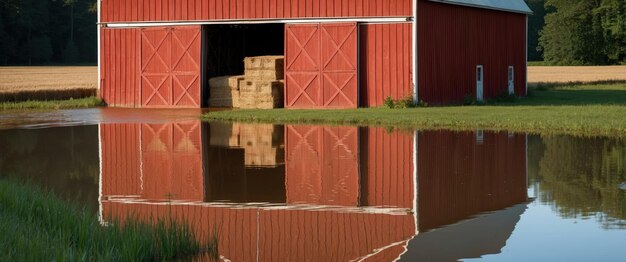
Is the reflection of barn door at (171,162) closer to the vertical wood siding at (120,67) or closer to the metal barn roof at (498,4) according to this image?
the vertical wood siding at (120,67)

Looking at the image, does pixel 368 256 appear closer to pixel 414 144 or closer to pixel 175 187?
pixel 175 187

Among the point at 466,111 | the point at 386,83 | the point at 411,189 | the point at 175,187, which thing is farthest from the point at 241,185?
the point at 386,83

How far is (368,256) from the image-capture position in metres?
11.0

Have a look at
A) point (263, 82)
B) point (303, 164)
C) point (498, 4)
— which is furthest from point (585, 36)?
point (303, 164)

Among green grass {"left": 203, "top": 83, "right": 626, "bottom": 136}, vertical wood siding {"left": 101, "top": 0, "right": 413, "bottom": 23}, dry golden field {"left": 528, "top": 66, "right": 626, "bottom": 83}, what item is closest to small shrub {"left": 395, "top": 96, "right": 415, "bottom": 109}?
green grass {"left": 203, "top": 83, "right": 626, "bottom": 136}

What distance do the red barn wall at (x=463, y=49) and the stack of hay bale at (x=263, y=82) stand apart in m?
5.44

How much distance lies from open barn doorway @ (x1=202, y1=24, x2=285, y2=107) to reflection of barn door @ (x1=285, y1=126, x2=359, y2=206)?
513 inches

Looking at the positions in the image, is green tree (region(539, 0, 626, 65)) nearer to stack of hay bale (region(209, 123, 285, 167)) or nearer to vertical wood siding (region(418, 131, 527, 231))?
stack of hay bale (region(209, 123, 285, 167))

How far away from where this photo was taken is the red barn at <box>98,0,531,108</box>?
121ft

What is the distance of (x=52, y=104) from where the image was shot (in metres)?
41.2

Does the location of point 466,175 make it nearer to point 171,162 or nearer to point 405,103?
point 171,162

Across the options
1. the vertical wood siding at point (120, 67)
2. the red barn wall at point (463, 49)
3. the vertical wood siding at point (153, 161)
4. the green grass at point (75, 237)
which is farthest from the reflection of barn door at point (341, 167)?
the vertical wood siding at point (120, 67)

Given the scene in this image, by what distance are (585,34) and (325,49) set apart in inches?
2624

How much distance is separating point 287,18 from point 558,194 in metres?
23.2
